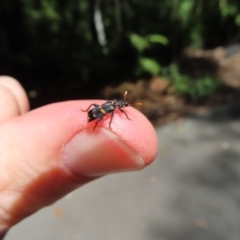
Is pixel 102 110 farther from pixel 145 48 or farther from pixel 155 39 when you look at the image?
pixel 145 48

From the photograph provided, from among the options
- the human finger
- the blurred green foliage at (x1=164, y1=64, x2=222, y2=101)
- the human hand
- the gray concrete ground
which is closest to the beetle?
the human hand

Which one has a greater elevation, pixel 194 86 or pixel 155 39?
pixel 155 39

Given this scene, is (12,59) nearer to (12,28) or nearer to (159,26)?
(12,28)

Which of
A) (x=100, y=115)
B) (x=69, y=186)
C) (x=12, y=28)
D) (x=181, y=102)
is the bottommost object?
(x=181, y=102)

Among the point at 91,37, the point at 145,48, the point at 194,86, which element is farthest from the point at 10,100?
the point at 91,37

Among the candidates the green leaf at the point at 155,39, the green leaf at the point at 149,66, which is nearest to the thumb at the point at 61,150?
the green leaf at the point at 149,66

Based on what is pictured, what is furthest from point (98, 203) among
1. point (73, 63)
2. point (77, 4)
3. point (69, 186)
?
point (77, 4)
